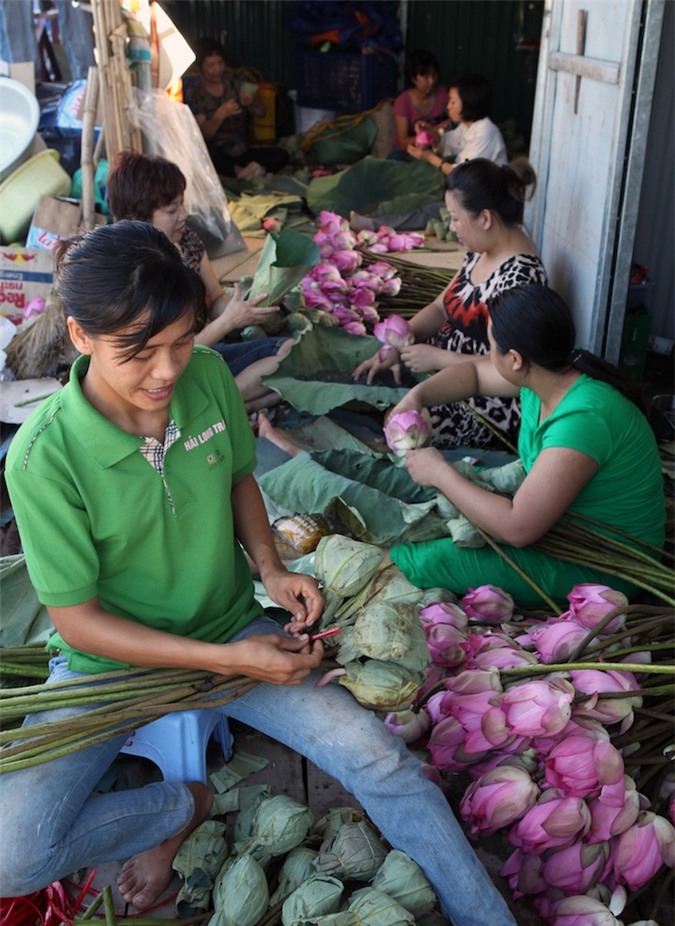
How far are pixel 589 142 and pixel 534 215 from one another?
916 millimetres

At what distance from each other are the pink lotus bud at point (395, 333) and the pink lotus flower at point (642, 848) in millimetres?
1712

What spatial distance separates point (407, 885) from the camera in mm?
1295

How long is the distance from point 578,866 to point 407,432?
40.1 inches

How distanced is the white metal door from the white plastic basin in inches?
88.4

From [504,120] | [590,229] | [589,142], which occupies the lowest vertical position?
[504,120]

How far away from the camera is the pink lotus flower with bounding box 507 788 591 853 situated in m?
1.34

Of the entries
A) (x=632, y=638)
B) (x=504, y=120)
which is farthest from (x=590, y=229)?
(x=504, y=120)

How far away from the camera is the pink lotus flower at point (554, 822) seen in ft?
4.39

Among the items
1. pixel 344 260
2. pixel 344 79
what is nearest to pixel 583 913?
pixel 344 260

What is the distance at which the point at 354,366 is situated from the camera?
293 cm

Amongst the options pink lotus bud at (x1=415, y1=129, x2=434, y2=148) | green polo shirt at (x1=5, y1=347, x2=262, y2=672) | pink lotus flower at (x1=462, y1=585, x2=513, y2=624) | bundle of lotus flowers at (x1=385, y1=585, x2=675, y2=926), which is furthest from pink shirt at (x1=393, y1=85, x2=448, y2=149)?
bundle of lotus flowers at (x1=385, y1=585, x2=675, y2=926)

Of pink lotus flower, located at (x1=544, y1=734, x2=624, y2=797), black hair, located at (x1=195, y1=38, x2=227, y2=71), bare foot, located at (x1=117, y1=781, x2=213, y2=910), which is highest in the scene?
black hair, located at (x1=195, y1=38, x2=227, y2=71)

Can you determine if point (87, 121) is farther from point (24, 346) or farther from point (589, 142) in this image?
point (589, 142)

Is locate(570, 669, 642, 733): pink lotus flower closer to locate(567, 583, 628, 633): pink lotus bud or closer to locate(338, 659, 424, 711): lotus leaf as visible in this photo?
locate(567, 583, 628, 633): pink lotus bud
